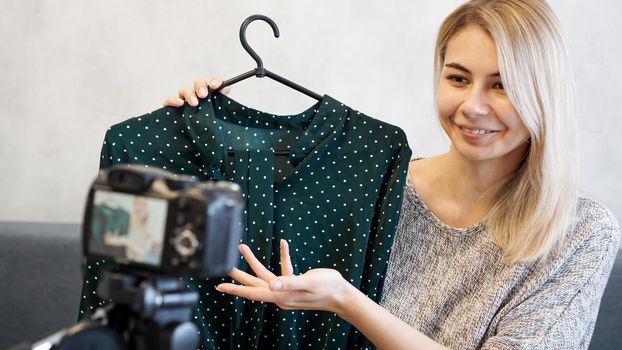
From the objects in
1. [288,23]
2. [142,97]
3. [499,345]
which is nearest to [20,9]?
[142,97]

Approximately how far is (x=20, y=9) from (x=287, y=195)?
103cm

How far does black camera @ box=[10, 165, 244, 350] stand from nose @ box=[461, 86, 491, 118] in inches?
31.0

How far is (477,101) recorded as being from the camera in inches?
55.2

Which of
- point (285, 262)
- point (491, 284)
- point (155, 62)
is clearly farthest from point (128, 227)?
point (155, 62)

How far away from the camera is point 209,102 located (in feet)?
4.78

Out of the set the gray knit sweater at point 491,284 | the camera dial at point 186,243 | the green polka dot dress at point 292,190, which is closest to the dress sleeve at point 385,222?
the green polka dot dress at point 292,190

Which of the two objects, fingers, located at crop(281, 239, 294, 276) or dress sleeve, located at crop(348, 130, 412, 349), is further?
dress sleeve, located at crop(348, 130, 412, 349)

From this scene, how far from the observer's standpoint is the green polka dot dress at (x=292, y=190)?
56.2 inches

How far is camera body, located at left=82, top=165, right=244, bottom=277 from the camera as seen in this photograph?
2.21 ft

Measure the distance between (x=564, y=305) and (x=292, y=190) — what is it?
56 centimetres

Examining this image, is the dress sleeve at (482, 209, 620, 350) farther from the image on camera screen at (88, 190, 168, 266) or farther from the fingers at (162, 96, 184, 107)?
the image on camera screen at (88, 190, 168, 266)

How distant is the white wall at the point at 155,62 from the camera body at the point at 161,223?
1.42 metres

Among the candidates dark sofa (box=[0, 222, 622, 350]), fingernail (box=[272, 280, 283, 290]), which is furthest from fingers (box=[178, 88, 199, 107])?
dark sofa (box=[0, 222, 622, 350])

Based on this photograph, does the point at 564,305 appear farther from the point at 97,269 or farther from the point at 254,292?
the point at 97,269
